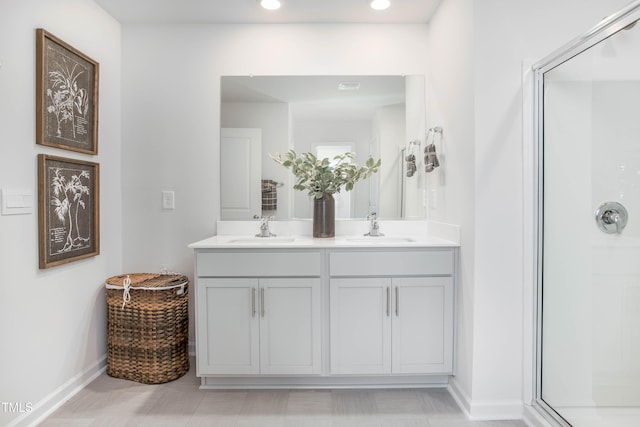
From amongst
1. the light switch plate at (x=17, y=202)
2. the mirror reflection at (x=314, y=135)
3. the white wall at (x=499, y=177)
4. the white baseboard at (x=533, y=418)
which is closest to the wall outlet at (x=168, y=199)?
the mirror reflection at (x=314, y=135)

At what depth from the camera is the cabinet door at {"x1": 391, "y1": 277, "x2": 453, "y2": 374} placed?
2217 mm

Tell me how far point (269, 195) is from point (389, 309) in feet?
3.64

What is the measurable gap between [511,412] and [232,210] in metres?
1.99

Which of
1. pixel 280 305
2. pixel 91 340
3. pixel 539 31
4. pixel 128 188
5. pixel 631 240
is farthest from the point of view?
pixel 128 188

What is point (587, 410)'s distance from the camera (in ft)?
5.88

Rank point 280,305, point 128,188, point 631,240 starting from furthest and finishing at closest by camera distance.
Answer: point 128,188
point 280,305
point 631,240

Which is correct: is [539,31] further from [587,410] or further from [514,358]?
[587,410]

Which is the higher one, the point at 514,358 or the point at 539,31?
the point at 539,31

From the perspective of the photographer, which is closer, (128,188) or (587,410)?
(587,410)

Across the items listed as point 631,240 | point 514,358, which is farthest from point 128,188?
point 631,240

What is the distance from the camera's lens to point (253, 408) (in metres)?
2.11

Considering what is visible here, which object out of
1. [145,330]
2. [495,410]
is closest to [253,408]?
[145,330]

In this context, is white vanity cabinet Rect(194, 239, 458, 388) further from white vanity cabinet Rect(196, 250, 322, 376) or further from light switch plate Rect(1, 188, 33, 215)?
light switch plate Rect(1, 188, 33, 215)

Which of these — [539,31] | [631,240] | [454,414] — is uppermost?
[539,31]
